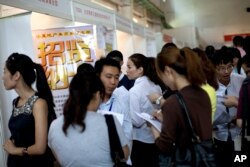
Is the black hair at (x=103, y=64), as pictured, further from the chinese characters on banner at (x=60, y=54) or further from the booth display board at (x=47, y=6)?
the chinese characters on banner at (x=60, y=54)

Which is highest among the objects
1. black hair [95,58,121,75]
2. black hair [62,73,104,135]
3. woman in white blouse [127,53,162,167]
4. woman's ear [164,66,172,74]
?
→ black hair [95,58,121,75]

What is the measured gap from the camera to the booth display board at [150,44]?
7.91 meters

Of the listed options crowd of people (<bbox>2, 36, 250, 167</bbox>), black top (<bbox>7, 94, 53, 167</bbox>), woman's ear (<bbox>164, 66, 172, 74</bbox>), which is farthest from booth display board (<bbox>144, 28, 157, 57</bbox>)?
woman's ear (<bbox>164, 66, 172, 74</bbox>)

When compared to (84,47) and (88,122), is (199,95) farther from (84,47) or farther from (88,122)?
(84,47)

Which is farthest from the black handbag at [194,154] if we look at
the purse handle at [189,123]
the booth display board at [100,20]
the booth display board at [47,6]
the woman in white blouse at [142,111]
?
the booth display board at [100,20]

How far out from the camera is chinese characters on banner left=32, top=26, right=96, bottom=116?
358 cm

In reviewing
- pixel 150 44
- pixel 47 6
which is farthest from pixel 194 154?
pixel 150 44

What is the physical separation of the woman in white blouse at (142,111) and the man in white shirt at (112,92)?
37cm

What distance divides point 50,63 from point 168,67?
2.04 m

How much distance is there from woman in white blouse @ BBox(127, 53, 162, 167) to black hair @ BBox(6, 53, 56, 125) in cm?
98

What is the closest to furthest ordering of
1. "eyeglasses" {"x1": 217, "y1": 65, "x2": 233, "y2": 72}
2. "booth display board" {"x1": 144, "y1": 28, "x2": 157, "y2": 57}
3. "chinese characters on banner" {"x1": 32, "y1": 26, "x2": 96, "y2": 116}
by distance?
"eyeglasses" {"x1": 217, "y1": 65, "x2": 233, "y2": 72}, "chinese characters on banner" {"x1": 32, "y1": 26, "x2": 96, "y2": 116}, "booth display board" {"x1": 144, "y1": 28, "x2": 157, "y2": 57}

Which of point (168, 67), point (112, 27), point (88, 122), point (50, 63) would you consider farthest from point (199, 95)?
point (112, 27)

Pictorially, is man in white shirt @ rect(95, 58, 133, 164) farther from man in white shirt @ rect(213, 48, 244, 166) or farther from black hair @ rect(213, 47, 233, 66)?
black hair @ rect(213, 47, 233, 66)

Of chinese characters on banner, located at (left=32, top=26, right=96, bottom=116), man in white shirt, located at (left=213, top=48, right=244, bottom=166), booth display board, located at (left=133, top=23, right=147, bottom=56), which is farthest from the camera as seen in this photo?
booth display board, located at (left=133, top=23, right=147, bottom=56)
